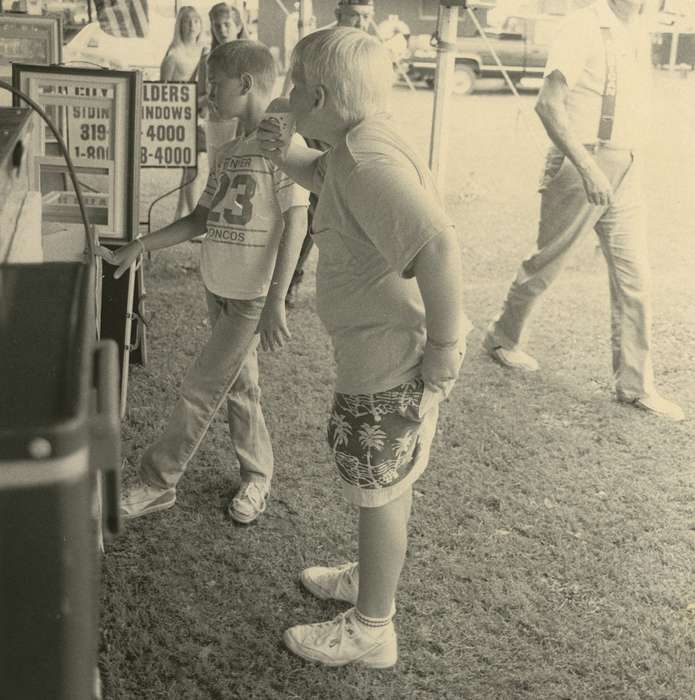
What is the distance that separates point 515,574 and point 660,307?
358 centimetres

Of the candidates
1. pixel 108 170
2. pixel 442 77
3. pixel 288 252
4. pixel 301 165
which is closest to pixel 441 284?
pixel 301 165

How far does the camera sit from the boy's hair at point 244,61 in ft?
9.34

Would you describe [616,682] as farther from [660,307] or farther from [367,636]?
[660,307]

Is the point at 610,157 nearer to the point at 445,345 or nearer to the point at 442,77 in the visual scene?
Answer: the point at 442,77

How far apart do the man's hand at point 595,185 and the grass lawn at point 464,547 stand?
970mm

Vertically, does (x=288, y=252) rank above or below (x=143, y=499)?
above

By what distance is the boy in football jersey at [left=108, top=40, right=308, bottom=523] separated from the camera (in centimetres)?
285

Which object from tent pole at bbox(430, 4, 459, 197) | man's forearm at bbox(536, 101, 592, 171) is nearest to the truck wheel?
tent pole at bbox(430, 4, 459, 197)

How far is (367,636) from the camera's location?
2.55 m

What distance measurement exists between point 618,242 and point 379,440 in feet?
8.14

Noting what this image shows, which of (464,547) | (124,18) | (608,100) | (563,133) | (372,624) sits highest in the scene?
(124,18)

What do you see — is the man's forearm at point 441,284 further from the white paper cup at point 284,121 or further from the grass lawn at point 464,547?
the grass lawn at point 464,547

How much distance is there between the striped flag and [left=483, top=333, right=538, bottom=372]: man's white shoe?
14.3 ft

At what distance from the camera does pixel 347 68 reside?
207cm
